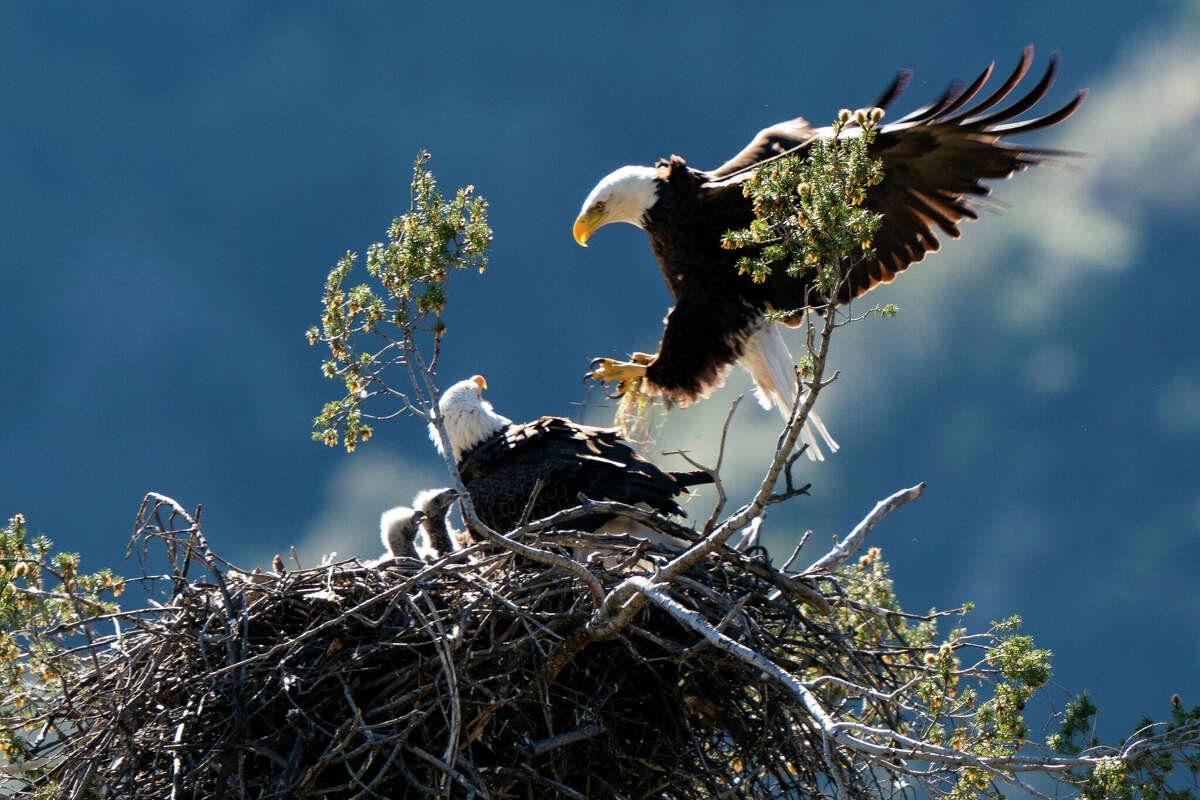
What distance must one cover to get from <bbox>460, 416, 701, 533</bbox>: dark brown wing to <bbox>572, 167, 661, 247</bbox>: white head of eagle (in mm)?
1680

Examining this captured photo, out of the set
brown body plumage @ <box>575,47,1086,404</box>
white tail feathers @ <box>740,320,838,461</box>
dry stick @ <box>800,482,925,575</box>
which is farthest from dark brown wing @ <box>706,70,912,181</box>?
dry stick @ <box>800,482,925,575</box>

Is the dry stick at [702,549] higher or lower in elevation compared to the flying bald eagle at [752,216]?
lower

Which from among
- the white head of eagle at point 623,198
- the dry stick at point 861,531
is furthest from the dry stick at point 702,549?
the white head of eagle at point 623,198

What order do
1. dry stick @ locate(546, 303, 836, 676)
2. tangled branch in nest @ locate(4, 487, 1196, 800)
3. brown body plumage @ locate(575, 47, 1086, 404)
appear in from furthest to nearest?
brown body plumage @ locate(575, 47, 1086, 404)
tangled branch in nest @ locate(4, 487, 1196, 800)
dry stick @ locate(546, 303, 836, 676)

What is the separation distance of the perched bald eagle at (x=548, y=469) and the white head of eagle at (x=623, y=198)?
5.20 ft

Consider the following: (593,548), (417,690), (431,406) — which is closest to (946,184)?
(593,548)

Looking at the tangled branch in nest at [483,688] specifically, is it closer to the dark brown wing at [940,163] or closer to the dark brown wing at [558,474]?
the dark brown wing at [558,474]

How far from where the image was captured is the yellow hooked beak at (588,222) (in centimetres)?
734

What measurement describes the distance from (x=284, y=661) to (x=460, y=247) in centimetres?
147

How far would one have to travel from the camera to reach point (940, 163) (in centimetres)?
645

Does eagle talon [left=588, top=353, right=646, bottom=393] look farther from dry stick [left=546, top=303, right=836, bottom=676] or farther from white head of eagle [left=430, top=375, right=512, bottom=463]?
dry stick [left=546, top=303, right=836, bottom=676]

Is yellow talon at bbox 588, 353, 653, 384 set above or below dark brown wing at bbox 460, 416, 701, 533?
above

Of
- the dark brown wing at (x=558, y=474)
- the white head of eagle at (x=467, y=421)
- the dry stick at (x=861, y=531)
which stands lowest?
the dry stick at (x=861, y=531)

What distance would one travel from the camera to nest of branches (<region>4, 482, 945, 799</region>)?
390 centimetres
